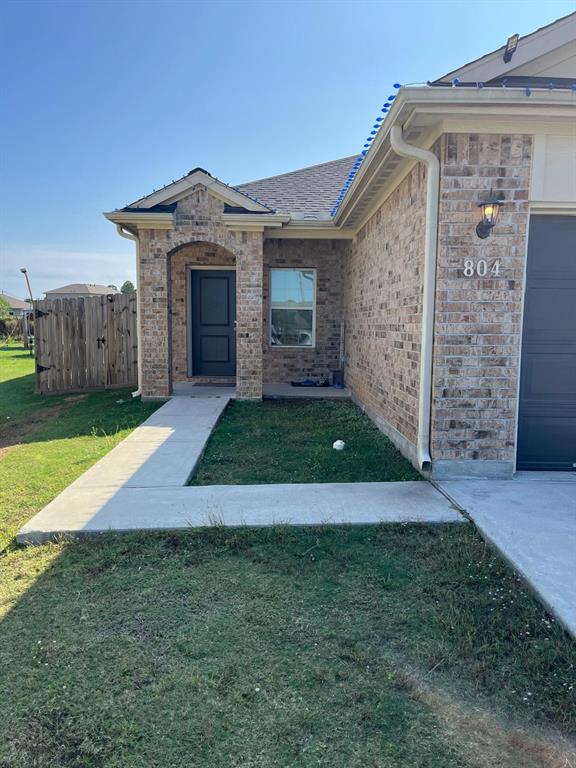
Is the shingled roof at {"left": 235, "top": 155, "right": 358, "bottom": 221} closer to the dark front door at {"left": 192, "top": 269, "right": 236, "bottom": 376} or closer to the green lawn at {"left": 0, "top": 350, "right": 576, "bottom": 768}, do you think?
the dark front door at {"left": 192, "top": 269, "right": 236, "bottom": 376}

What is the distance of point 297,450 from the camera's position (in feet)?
18.9

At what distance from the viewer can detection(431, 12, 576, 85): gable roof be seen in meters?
4.53

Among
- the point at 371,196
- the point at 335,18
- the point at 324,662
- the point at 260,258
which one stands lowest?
the point at 324,662

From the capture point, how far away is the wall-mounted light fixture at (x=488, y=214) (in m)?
4.16

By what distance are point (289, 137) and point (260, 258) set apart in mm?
6228

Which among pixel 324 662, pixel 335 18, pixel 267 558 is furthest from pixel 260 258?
pixel 324 662

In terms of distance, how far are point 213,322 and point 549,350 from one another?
748cm

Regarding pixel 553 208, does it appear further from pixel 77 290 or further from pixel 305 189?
pixel 77 290

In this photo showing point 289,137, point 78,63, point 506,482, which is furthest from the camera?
point 289,137

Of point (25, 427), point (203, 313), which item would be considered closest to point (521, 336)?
point (25, 427)

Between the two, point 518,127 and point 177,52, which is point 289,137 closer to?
point 177,52

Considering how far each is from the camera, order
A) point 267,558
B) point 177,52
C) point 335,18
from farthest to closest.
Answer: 1. point 177,52
2. point 335,18
3. point 267,558

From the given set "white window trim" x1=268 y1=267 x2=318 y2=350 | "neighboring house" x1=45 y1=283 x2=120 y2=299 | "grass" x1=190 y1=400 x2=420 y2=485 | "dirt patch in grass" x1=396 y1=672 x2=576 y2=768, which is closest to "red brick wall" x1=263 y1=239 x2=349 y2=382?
"white window trim" x1=268 y1=267 x2=318 y2=350

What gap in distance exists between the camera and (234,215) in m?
8.46
